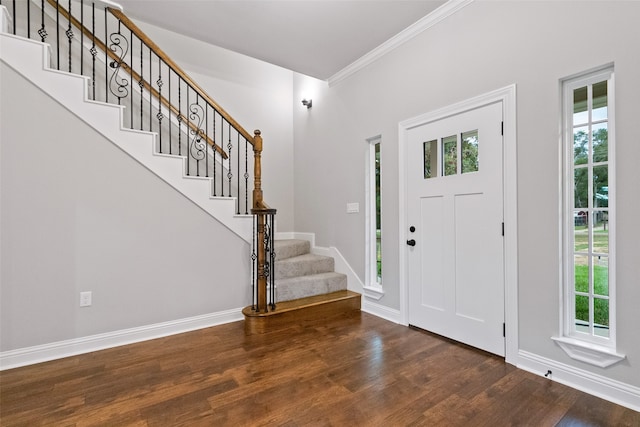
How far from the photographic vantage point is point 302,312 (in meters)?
3.25

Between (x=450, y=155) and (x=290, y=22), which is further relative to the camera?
(x=290, y=22)

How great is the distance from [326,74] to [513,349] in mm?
3736

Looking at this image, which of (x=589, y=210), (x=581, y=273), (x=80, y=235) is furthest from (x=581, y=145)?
(x=80, y=235)

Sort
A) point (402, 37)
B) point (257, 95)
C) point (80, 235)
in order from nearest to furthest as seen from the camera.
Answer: point (80, 235) → point (402, 37) → point (257, 95)

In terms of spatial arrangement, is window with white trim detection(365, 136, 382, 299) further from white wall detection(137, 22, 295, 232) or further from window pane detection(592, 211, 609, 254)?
window pane detection(592, 211, 609, 254)

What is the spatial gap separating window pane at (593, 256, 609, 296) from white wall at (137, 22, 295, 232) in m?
3.85

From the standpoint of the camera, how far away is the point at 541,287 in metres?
2.16

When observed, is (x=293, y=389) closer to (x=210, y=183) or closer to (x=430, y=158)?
(x=210, y=183)

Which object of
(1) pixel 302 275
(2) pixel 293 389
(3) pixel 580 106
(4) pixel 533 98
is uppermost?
(4) pixel 533 98

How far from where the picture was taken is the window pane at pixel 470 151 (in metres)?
2.60

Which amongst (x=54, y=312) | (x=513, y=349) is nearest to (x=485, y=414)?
(x=513, y=349)

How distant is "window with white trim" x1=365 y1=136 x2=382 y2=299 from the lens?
144 inches

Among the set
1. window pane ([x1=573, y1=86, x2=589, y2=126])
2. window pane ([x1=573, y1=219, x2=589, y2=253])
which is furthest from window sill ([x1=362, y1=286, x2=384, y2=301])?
window pane ([x1=573, y1=86, x2=589, y2=126])

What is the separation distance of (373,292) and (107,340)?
106 inches
